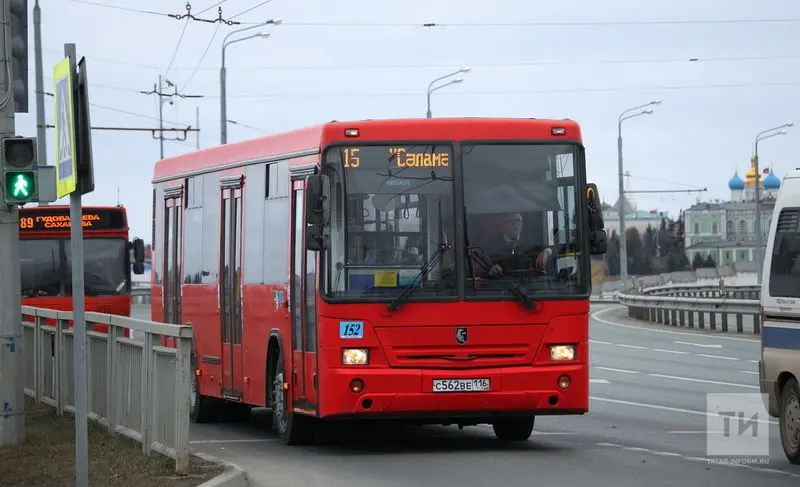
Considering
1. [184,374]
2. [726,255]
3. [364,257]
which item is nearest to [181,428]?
[184,374]

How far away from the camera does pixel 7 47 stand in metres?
14.5

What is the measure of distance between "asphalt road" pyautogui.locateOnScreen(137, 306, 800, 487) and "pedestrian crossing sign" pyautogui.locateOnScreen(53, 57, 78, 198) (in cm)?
288

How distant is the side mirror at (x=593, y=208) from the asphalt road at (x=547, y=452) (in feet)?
6.55

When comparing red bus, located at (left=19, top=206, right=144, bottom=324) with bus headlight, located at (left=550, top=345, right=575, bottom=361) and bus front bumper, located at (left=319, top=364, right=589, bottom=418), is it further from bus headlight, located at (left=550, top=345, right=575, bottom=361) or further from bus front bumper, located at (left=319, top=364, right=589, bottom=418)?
bus headlight, located at (left=550, top=345, right=575, bottom=361)

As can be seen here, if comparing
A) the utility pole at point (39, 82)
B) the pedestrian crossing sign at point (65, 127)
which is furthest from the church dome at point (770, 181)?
the pedestrian crossing sign at point (65, 127)

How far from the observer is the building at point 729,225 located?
147 metres

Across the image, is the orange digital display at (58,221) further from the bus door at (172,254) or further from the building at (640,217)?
the building at (640,217)

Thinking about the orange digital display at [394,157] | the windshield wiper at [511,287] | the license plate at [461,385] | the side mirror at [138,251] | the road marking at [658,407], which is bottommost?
the road marking at [658,407]

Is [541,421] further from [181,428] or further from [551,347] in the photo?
[181,428]

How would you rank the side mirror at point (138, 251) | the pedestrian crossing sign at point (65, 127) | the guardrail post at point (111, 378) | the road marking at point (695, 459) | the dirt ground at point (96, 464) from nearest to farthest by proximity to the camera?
the pedestrian crossing sign at point (65, 127) < the dirt ground at point (96, 464) < the road marking at point (695, 459) < the guardrail post at point (111, 378) < the side mirror at point (138, 251)

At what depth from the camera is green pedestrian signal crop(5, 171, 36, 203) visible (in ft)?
43.1

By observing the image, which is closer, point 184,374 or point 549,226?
point 184,374

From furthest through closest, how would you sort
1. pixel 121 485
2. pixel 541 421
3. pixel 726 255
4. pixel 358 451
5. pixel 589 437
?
1. pixel 726 255
2. pixel 541 421
3. pixel 589 437
4. pixel 358 451
5. pixel 121 485

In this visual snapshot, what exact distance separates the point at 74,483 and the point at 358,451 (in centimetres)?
353
